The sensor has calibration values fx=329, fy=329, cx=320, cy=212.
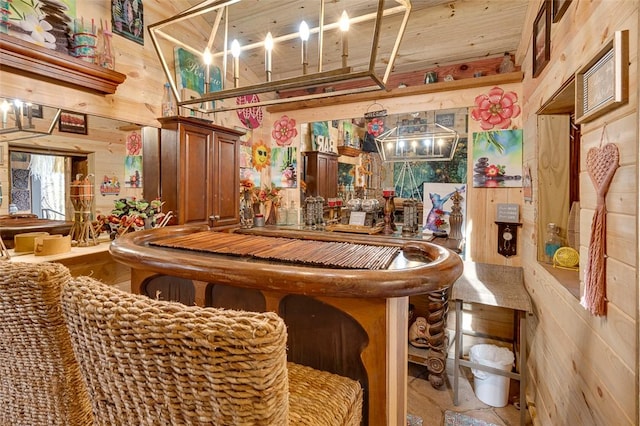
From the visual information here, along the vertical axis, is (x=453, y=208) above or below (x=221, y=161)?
below

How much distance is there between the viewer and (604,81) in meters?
1.10

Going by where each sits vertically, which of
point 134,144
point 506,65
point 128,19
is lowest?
point 134,144

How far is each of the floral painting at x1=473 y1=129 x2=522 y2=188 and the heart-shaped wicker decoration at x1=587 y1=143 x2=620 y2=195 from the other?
61.0 inches

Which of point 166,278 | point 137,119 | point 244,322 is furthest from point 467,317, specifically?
point 137,119

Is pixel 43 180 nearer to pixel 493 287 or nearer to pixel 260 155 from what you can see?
pixel 260 155

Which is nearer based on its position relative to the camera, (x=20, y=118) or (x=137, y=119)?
(x=20, y=118)

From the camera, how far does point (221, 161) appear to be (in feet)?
10.5

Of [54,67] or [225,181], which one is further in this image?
[225,181]

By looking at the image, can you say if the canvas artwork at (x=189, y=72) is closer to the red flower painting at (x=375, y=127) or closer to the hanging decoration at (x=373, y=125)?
the hanging decoration at (x=373, y=125)

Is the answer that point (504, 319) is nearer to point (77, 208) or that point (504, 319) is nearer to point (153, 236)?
point (153, 236)

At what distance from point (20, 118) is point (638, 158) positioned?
2963mm

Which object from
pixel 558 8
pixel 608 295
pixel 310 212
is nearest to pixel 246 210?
pixel 310 212

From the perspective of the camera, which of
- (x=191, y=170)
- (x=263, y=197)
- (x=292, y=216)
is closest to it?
(x=191, y=170)

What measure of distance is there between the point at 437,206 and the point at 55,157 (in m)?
3.02
